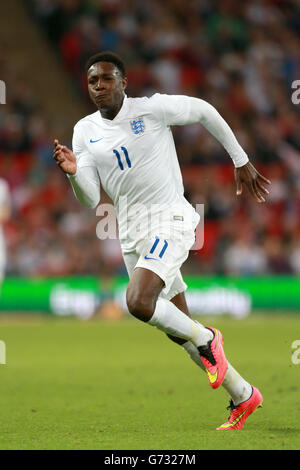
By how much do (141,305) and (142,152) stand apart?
114 cm

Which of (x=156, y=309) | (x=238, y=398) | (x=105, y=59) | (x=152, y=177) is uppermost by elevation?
(x=105, y=59)

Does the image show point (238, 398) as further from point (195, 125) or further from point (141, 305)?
point (195, 125)

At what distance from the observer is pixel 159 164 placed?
6.16m

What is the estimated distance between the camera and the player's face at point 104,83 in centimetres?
604

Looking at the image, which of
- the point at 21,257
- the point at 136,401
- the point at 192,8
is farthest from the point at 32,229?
the point at 136,401

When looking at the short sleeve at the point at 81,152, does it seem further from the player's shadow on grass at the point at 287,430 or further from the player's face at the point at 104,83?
the player's shadow on grass at the point at 287,430

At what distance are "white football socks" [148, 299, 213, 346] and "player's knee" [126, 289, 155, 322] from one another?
0.04 metres

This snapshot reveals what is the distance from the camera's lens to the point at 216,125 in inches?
241

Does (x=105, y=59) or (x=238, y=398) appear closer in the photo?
(x=238, y=398)

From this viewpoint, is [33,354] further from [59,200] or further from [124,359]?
[59,200]

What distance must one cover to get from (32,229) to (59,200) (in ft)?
3.03

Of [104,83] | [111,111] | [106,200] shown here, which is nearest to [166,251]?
[111,111]

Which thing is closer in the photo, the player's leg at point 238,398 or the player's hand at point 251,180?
the player's leg at point 238,398

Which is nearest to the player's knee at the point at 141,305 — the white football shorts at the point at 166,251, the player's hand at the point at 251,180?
the white football shorts at the point at 166,251
